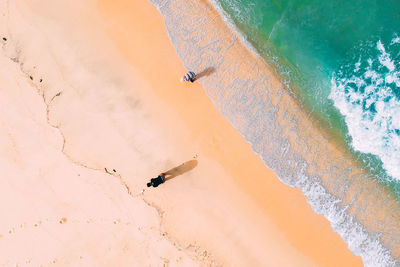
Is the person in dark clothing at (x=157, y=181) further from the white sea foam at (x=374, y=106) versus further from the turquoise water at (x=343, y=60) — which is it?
the white sea foam at (x=374, y=106)

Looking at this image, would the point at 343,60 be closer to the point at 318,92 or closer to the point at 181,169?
the point at 318,92

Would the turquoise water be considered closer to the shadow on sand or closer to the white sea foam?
the white sea foam

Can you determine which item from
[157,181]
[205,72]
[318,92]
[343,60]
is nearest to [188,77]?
[205,72]

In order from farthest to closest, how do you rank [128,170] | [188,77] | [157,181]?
[128,170]
[188,77]
[157,181]

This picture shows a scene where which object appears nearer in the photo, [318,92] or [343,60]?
[318,92]

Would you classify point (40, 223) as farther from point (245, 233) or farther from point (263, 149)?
point (263, 149)

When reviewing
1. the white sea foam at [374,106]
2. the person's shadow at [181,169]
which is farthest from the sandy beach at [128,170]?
the white sea foam at [374,106]
